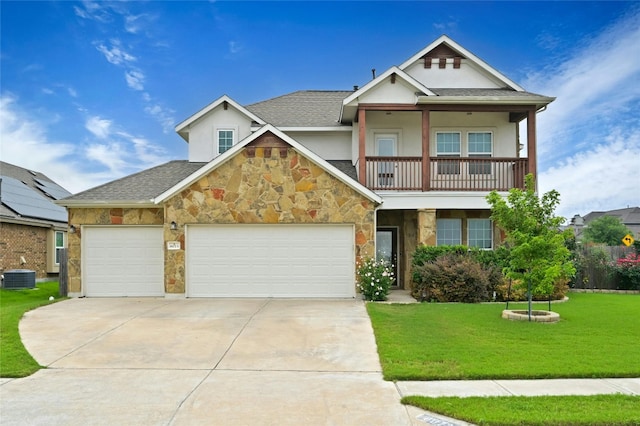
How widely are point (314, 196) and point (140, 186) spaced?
6.14m

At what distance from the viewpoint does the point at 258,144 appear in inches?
547

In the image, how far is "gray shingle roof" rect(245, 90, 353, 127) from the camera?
59.3 feet

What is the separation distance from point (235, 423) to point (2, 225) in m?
18.4

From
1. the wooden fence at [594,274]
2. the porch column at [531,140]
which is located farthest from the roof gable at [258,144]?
the wooden fence at [594,274]

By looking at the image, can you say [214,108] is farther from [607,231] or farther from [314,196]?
[607,231]

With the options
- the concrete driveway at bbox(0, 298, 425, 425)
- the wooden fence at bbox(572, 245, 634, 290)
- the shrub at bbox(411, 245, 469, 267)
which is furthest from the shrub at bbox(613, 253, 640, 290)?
the concrete driveway at bbox(0, 298, 425, 425)

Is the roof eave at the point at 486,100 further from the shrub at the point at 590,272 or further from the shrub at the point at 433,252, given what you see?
the shrub at the point at 590,272

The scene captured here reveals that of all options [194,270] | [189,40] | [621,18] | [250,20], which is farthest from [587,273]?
[189,40]

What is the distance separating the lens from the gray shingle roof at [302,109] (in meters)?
18.1

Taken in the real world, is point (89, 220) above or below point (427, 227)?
above

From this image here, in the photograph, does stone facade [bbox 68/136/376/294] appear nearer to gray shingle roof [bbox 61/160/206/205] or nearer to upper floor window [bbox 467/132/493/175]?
gray shingle roof [bbox 61/160/206/205]

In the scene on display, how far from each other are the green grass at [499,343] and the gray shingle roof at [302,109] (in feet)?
29.0

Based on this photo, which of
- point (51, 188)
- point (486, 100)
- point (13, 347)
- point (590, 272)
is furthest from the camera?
point (51, 188)

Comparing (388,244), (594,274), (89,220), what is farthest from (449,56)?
(89,220)
